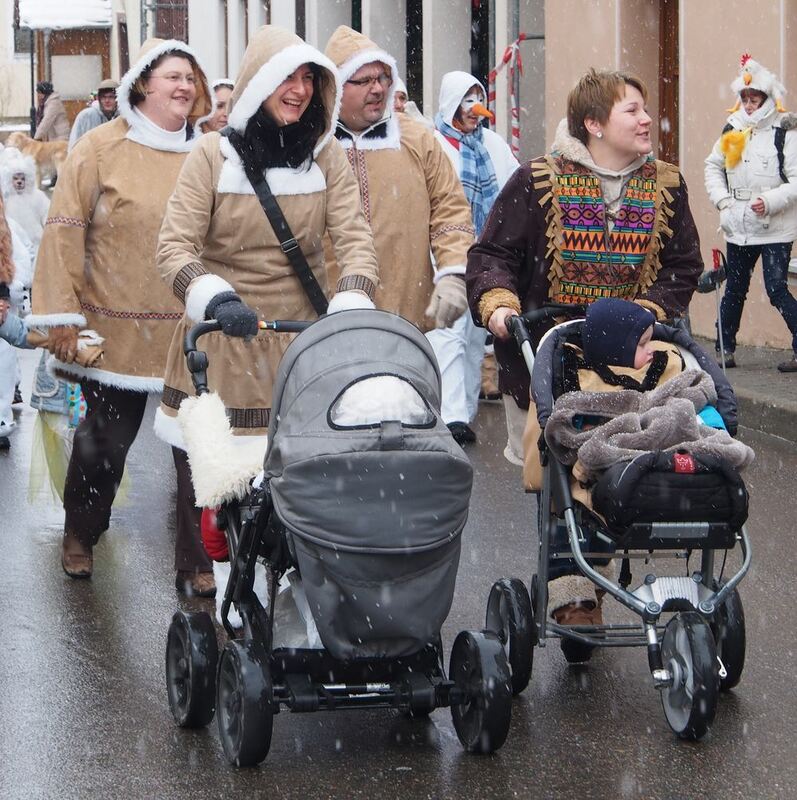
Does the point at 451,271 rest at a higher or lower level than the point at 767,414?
higher

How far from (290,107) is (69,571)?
7.29 ft

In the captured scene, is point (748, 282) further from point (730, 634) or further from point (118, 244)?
point (730, 634)

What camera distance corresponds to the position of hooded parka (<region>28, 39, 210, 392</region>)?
6965mm

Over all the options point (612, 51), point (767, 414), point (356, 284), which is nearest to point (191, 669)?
point (356, 284)

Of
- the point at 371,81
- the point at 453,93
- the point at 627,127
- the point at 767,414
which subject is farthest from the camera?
the point at 453,93

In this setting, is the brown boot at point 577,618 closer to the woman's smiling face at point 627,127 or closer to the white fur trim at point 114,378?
the woman's smiling face at point 627,127

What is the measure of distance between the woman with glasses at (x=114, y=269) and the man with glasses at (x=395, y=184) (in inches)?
26.8

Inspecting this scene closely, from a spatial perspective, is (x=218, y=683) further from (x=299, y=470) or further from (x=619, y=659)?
(x=619, y=659)

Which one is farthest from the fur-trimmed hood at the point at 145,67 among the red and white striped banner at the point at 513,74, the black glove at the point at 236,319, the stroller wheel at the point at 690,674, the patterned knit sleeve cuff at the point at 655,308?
the red and white striped banner at the point at 513,74

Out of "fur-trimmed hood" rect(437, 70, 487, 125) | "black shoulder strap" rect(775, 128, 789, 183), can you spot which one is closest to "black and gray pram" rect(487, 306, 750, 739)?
"fur-trimmed hood" rect(437, 70, 487, 125)

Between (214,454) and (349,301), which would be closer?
(214,454)

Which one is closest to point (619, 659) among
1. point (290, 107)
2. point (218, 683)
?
point (218, 683)

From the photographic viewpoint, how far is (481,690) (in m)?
4.61

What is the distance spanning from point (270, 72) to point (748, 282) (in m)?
7.61
